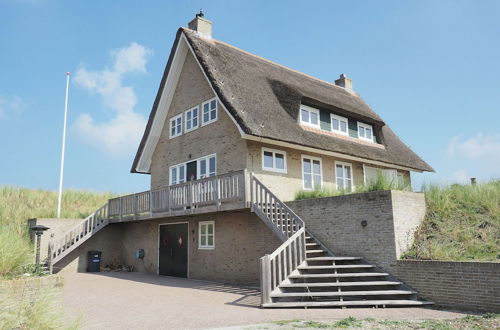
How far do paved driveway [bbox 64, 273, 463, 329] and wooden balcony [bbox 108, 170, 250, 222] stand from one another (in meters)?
3.07

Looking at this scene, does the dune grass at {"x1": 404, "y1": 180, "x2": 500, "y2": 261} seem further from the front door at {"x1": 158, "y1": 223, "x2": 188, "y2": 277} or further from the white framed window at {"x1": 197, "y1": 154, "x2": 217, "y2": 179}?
the front door at {"x1": 158, "y1": 223, "x2": 188, "y2": 277}

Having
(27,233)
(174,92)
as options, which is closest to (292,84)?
(174,92)

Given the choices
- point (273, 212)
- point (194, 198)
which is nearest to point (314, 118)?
point (273, 212)

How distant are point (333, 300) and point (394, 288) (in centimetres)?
174

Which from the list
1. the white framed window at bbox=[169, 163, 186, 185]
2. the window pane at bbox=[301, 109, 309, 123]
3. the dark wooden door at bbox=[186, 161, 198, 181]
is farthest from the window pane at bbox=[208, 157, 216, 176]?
the window pane at bbox=[301, 109, 309, 123]

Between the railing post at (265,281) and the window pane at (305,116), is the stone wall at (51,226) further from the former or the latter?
the railing post at (265,281)

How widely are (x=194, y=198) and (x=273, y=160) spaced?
370cm

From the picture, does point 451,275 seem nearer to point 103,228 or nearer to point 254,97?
point 254,97

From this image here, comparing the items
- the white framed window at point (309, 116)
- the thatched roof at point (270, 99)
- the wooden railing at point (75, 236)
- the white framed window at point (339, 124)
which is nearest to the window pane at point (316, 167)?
the thatched roof at point (270, 99)

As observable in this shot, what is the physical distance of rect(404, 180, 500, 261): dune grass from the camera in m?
10.7

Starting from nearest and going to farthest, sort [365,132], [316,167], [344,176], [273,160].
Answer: [273,160]
[316,167]
[344,176]
[365,132]

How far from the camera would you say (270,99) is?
17641 millimetres

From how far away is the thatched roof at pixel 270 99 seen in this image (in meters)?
15.9

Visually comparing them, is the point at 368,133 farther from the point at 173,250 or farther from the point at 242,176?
the point at 173,250
